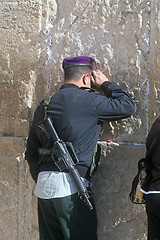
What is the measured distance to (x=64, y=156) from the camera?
2.55 m

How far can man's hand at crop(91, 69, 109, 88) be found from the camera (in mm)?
2937

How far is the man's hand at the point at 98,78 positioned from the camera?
2937 mm

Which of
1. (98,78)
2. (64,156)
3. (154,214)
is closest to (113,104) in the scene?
(98,78)

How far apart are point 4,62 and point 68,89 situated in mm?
1008

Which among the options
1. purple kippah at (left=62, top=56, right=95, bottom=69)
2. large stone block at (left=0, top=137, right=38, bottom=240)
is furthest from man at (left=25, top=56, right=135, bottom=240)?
large stone block at (left=0, top=137, right=38, bottom=240)

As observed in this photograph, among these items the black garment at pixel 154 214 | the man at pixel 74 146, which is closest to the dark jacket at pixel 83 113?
the man at pixel 74 146

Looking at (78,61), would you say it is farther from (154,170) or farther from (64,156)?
(154,170)

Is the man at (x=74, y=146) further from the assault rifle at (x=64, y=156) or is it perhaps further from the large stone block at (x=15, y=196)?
the large stone block at (x=15, y=196)

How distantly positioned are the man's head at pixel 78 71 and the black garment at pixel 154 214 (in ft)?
3.39

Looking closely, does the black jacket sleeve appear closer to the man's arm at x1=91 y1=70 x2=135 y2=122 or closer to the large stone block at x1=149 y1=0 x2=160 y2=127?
the man's arm at x1=91 y1=70 x2=135 y2=122

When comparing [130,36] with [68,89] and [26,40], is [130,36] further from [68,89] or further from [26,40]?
[26,40]

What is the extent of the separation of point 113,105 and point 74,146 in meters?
0.41

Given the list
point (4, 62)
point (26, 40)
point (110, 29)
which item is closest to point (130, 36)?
point (110, 29)

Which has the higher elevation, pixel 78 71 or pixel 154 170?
pixel 78 71
